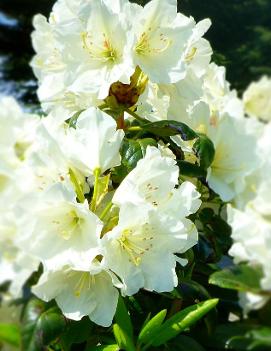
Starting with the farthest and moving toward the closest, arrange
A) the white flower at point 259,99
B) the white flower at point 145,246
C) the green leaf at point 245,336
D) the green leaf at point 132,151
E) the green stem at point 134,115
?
the green stem at point 134,115
the green leaf at point 132,151
the white flower at point 145,246
the white flower at point 259,99
the green leaf at point 245,336

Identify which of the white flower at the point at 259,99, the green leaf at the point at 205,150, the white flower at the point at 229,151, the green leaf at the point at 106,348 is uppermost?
the white flower at the point at 259,99

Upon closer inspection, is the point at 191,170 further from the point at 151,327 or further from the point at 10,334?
the point at 10,334

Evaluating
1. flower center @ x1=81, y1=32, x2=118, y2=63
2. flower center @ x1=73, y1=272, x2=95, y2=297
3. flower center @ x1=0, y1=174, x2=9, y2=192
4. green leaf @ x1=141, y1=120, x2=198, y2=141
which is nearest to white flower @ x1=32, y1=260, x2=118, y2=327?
flower center @ x1=73, y1=272, x2=95, y2=297

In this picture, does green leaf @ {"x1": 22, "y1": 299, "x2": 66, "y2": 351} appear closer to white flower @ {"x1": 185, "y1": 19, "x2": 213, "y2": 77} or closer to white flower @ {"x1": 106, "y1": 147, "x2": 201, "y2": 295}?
white flower @ {"x1": 106, "y1": 147, "x2": 201, "y2": 295}

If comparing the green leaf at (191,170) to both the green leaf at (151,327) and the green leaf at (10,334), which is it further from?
the green leaf at (10,334)

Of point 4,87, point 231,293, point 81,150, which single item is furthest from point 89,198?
point 4,87

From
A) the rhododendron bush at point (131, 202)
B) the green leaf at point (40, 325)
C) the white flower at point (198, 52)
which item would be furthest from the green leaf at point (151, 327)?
the white flower at point (198, 52)

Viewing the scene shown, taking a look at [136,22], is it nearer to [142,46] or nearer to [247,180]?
[142,46]

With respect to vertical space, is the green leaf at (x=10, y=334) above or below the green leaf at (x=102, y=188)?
below
